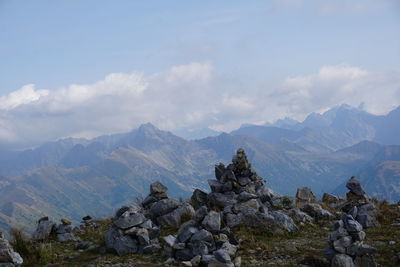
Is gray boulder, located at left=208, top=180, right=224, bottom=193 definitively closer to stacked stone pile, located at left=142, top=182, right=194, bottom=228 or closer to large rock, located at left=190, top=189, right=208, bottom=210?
large rock, located at left=190, top=189, right=208, bottom=210

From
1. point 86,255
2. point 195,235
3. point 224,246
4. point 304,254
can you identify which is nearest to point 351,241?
point 304,254

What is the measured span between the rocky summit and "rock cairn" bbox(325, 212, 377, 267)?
42 millimetres

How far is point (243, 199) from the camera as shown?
99.4ft

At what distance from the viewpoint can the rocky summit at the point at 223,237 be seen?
18531 millimetres

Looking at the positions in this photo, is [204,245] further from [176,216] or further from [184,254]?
[176,216]

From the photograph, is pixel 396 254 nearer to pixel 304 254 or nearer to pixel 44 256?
pixel 304 254

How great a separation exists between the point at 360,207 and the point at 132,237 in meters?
17.9

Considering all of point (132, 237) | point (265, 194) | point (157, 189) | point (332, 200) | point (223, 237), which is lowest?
point (223, 237)

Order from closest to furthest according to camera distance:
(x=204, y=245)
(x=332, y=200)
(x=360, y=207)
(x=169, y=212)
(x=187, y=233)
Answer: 1. (x=204, y=245)
2. (x=187, y=233)
3. (x=169, y=212)
4. (x=360, y=207)
5. (x=332, y=200)

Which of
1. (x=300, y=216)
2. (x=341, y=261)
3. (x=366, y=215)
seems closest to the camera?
(x=341, y=261)

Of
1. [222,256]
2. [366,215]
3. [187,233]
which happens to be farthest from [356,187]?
[222,256]

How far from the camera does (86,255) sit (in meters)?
22.5

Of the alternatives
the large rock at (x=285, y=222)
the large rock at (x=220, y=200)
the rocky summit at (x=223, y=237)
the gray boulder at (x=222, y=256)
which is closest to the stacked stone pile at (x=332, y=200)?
the rocky summit at (x=223, y=237)

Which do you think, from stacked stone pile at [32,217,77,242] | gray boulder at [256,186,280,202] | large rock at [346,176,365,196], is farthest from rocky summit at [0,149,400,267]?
large rock at [346,176,365,196]
